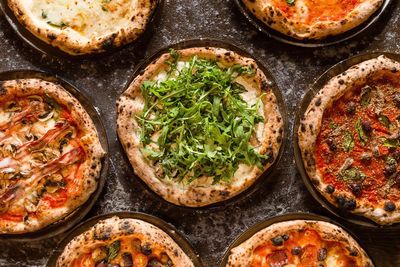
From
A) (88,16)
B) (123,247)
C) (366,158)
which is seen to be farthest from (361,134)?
(88,16)

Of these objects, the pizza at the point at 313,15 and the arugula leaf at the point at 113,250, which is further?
the pizza at the point at 313,15

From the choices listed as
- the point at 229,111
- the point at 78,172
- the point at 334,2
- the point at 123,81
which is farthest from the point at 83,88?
the point at 334,2

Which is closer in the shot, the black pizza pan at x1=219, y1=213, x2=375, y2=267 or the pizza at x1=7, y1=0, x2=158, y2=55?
the black pizza pan at x1=219, y1=213, x2=375, y2=267

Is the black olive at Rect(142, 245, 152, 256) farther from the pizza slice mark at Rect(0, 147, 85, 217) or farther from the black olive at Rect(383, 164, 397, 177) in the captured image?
the black olive at Rect(383, 164, 397, 177)

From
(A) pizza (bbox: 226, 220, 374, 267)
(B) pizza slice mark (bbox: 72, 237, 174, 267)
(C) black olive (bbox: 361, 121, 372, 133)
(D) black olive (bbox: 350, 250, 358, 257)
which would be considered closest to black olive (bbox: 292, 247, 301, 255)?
(A) pizza (bbox: 226, 220, 374, 267)

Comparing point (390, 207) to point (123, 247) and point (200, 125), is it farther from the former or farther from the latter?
point (123, 247)

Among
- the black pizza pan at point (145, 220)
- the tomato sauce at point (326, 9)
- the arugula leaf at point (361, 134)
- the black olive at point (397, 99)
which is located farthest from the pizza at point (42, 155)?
the black olive at point (397, 99)

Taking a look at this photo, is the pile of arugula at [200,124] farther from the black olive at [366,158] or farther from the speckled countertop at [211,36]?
the black olive at [366,158]
